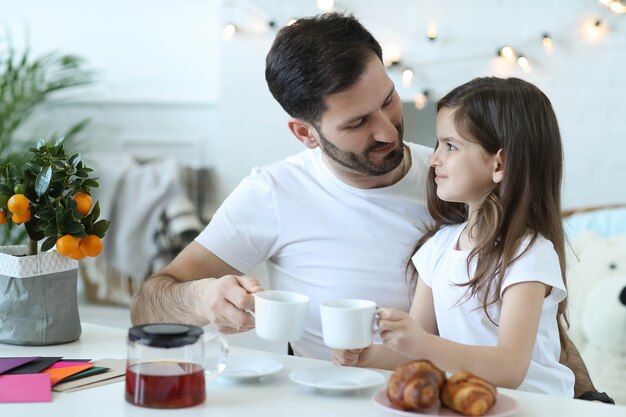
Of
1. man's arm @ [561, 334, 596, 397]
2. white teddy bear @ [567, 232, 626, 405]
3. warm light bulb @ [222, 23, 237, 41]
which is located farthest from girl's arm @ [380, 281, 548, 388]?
warm light bulb @ [222, 23, 237, 41]

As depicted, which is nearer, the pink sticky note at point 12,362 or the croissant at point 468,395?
the croissant at point 468,395

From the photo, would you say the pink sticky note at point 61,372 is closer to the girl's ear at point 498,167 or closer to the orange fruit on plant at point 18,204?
the orange fruit on plant at point 18,204

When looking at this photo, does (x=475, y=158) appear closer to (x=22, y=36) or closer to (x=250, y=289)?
(x=250, y=289)

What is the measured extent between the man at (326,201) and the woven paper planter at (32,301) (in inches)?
10.9

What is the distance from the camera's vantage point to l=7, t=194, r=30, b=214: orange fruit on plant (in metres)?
1.61

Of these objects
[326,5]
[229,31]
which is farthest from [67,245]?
[229,31]

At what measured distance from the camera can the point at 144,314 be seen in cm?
205

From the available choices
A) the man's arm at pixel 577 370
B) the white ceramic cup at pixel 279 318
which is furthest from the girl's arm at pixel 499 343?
the man's arm at pixel 577 370

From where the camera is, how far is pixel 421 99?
11.8 ft

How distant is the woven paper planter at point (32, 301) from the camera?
167 centimetres

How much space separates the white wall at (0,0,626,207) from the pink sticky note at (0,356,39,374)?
7.57 ft

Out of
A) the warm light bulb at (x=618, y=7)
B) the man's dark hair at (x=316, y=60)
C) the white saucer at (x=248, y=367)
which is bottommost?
the white saucer at (x=248, y=367)

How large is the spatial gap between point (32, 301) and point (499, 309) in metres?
0.83

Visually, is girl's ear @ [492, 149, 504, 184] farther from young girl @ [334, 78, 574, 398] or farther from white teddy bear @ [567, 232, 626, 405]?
white teddy bear @ [567, 232, 626, 405]
